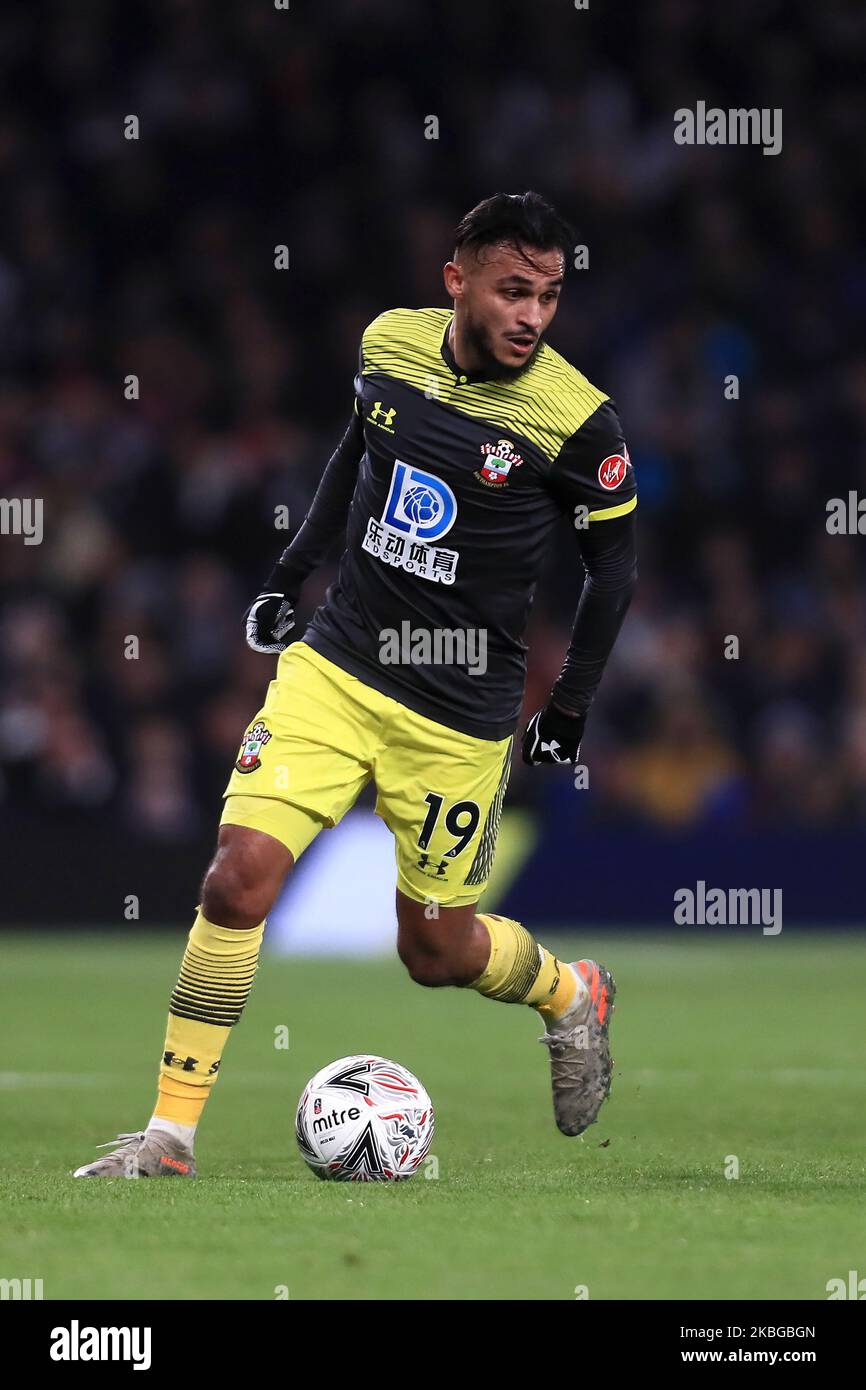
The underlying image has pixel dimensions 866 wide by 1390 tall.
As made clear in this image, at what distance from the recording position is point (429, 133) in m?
18.1

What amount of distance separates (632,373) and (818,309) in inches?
74.7

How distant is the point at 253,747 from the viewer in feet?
19.7

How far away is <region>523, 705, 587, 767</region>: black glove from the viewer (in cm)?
643

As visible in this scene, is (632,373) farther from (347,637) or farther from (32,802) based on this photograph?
(347,637)

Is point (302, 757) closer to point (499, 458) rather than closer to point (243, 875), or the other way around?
point (243, 875)

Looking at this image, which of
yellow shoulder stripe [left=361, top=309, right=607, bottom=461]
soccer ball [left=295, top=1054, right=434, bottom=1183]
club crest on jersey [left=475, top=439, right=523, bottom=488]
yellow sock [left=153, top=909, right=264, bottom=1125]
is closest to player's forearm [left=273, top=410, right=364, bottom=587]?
yellow shoulder stripe [left=361, top=309, right=607, bottom=461]

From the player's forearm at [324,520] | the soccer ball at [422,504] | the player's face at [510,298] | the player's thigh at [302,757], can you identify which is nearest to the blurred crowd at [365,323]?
the player's forearm at [324,520]

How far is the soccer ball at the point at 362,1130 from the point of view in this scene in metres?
5.77

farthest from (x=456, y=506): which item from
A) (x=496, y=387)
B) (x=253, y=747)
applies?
(x=253, y=747)

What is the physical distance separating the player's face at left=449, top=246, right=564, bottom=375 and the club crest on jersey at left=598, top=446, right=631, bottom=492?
365mm

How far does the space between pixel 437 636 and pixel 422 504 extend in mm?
377

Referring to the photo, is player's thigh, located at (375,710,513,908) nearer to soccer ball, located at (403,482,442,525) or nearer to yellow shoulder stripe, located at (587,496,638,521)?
soccer ball, located at (403,482,442,525)

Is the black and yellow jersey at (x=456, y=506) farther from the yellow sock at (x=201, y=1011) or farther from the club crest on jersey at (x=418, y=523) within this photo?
the yellow sock at (x=201, y=1011)

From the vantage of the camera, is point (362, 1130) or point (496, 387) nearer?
point (362, 1130)
